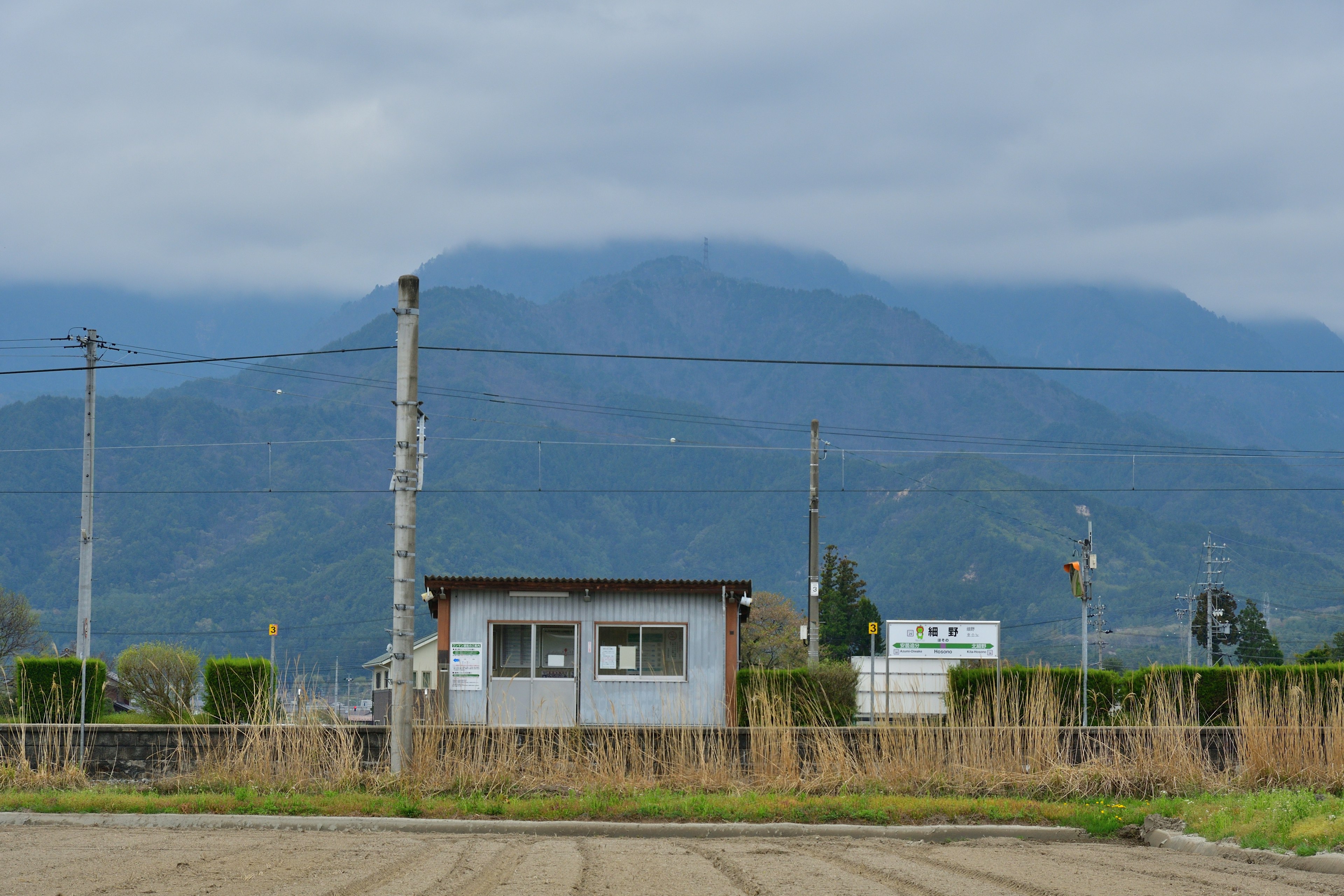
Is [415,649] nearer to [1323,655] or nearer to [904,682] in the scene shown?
[904,682]

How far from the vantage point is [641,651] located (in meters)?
25.9

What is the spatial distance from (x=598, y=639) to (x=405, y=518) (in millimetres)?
10543

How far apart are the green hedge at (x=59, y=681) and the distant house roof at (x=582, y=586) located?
6.27 meters

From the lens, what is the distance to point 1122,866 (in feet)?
36.7

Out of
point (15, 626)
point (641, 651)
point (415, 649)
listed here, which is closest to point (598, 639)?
point (641, 651)

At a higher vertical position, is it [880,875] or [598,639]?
[598,639]

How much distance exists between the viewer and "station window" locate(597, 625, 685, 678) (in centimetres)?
2578

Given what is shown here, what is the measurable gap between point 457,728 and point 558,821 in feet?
7.98

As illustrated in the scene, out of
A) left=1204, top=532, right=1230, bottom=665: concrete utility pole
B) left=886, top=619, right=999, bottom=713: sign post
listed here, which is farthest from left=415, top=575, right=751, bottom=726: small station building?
left=1204, top=532, right=1230, bottom=665: concrete utility pole

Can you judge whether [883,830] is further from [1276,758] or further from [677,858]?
[1276,758]

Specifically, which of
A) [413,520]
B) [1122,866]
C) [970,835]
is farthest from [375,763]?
[1122,866]

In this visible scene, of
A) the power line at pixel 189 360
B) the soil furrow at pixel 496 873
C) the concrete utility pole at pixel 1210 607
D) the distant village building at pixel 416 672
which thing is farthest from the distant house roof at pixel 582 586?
the concrete utility pole at pixel 1210 607

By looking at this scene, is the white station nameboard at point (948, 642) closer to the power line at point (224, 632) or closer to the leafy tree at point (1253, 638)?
the leafy tree at point (1253, 638)

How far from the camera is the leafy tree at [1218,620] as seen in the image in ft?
251
